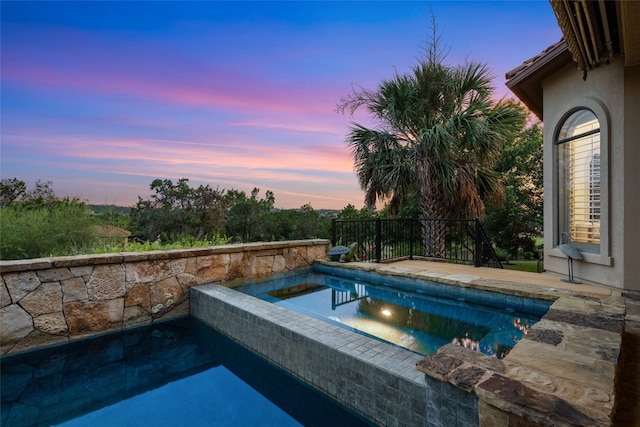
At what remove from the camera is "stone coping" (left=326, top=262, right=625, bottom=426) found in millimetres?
1309

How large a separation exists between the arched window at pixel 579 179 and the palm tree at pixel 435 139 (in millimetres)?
2072

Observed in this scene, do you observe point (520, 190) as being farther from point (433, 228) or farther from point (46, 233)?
point (46, 233)

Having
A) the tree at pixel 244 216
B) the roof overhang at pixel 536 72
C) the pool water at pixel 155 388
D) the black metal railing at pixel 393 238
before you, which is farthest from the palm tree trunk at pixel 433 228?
the tree at pixel 244 216

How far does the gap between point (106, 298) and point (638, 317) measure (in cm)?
566

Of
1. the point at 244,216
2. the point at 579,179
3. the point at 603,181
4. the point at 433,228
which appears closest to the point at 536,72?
the point at 579,179

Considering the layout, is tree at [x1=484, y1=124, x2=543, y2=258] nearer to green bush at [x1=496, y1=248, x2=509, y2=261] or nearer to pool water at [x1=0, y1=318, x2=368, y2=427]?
Answer: green bush at [x1=496, y1=248, x2=509, y2=261]

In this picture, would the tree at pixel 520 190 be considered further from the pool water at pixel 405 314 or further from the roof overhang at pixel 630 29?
the pool water at pixel 405 314

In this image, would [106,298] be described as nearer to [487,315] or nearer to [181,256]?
[181,256]

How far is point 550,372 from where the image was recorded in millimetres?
1658

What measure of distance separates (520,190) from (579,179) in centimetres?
507

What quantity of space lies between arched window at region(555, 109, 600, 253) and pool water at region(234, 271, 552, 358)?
1941 millimetres

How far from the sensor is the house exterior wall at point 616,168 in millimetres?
3811

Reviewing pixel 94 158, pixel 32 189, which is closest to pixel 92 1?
pixel 94 158

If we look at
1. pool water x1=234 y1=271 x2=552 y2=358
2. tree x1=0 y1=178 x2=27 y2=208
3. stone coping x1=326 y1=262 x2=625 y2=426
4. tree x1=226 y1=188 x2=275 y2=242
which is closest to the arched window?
pool water x1=234 y1=271 x2=552 y2=358
